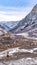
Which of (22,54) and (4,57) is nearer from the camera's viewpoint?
(4,57)

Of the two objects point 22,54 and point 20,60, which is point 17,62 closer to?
point 20,60

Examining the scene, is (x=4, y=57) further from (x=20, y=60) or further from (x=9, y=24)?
(x=9, y=24)

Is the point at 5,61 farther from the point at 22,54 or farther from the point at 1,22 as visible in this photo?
the point at 1,22

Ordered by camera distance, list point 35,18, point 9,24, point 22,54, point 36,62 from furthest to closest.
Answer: point 9,24 < point 35,18 < point 22,54 < point 36,62

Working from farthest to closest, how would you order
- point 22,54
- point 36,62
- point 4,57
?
1. point 22,54
2. point 4,57
3. point 36,62

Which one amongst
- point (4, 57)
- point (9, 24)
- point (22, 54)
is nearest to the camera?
point (4, 57)

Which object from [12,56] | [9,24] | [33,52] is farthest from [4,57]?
[9,24]

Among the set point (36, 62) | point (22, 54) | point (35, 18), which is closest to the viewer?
point (36, 62)

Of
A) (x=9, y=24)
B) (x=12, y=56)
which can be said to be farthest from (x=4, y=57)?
(x=9, y=24)

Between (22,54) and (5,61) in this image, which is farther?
(22,54)
